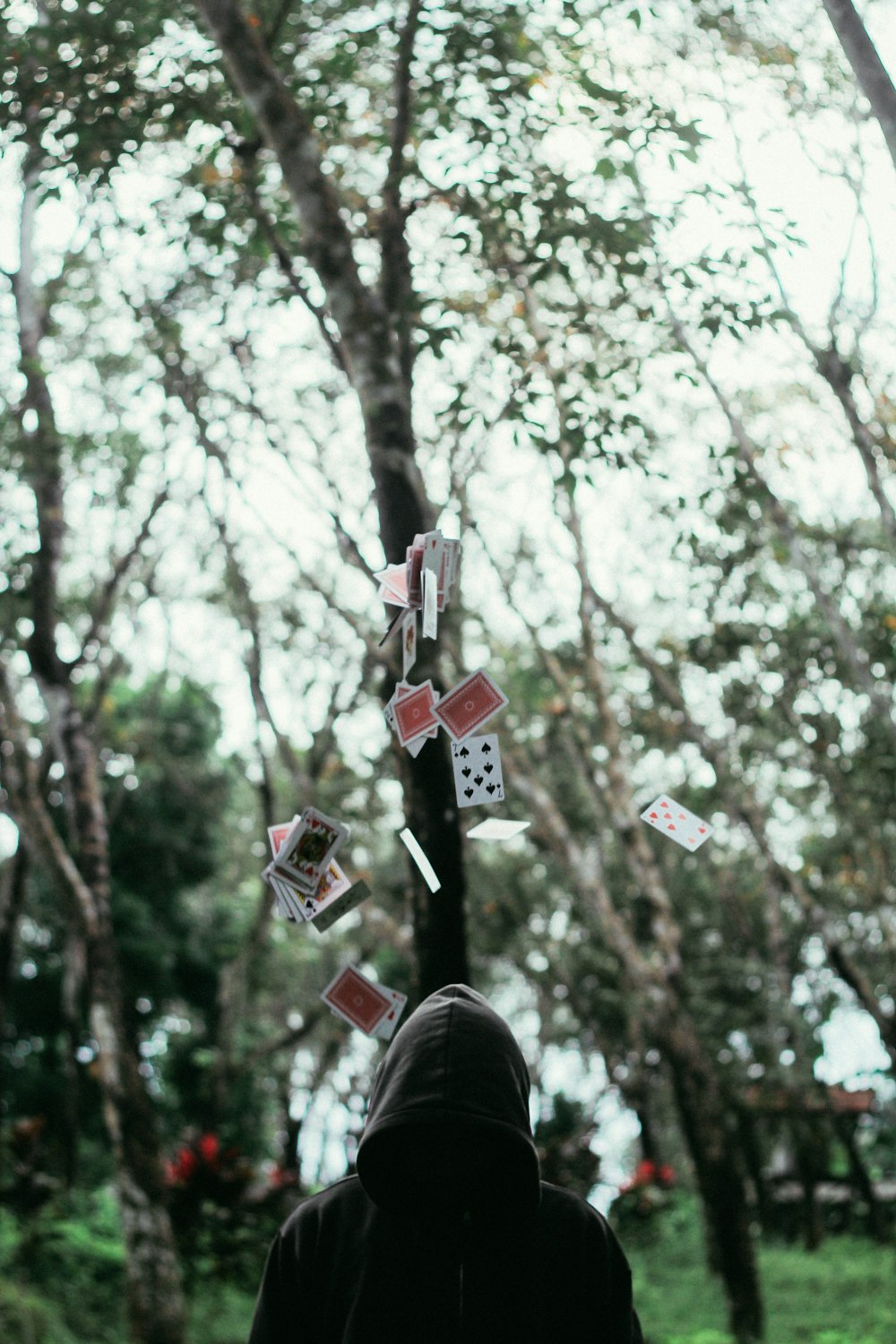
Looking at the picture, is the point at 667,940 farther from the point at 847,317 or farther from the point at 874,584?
the point at 874,584

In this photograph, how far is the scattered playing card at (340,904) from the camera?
3262 millimetres

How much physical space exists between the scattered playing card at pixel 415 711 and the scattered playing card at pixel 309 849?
1.03 ft

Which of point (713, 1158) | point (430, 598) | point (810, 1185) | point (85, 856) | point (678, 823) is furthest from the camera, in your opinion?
point (810, 1185)

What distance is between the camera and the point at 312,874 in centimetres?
332

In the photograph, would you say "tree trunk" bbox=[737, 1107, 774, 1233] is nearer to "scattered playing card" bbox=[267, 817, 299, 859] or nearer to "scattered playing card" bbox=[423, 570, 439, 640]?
"scattered playing card" bbox=[267, 817, 299, 859]

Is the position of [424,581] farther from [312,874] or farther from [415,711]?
[312,874]

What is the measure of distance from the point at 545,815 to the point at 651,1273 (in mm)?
8467

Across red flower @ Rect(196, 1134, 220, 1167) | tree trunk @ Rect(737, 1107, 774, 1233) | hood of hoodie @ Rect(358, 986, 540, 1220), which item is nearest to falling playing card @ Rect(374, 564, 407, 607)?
hood of hoodie @ Rect(358, 986, 540, 1220)

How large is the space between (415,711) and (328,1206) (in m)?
1.40

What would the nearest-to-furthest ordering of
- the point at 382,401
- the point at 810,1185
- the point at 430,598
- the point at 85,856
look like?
the point at 430,598
the point at 382,401
the point at 85,856
the point at 810,1185

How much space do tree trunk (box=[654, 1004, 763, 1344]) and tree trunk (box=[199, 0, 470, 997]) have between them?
5973 millimetres

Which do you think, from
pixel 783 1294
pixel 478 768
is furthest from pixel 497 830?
pixel 783 1294

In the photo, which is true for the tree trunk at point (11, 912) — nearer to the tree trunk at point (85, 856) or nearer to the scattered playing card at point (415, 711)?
the tree trunk at point (85, 856)

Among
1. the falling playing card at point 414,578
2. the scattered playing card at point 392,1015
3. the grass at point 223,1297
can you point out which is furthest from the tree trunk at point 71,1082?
the falling playing card at point 414,578
